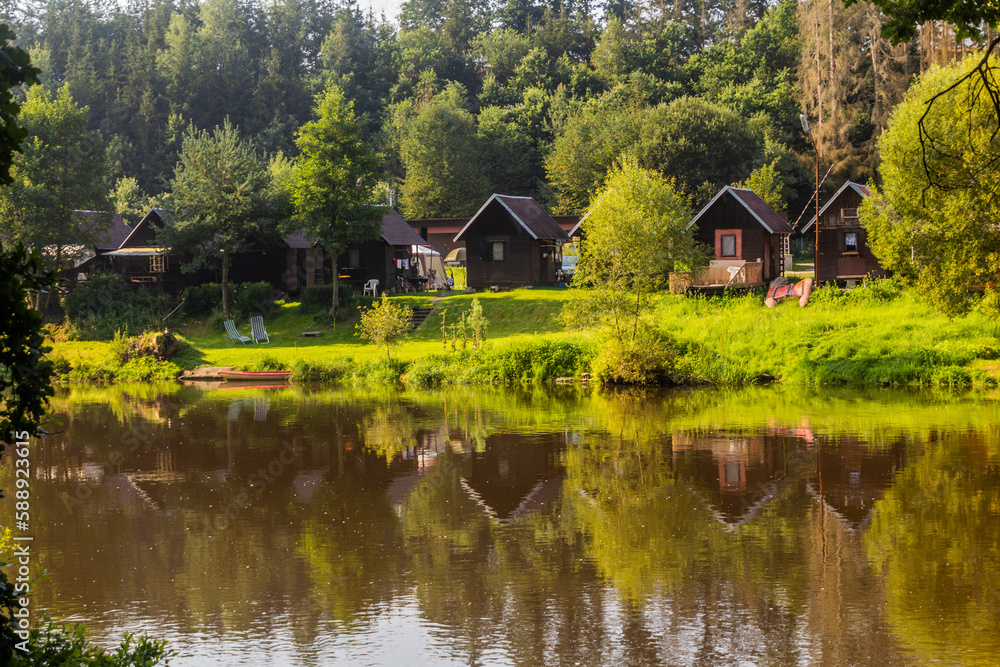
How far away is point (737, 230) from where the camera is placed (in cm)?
4981

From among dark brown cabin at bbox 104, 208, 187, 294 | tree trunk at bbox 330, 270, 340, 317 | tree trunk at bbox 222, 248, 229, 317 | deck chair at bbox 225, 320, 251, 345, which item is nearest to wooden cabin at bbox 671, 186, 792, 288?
tree trunk at bbox 330, 270, 340, 317

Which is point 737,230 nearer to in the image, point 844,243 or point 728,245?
point 728,245

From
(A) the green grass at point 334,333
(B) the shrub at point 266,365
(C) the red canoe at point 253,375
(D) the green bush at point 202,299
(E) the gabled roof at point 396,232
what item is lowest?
(C) the red canoe at point 253,375

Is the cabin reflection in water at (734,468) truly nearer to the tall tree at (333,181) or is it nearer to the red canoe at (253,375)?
the red canoe at (253,375)

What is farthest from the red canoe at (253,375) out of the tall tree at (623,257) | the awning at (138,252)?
the awning at (138,252)

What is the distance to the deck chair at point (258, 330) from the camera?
156 feet

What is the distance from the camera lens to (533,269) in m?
55.2

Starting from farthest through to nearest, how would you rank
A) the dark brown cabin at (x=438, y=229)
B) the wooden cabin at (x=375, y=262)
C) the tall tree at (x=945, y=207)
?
1. the dark brown cabin at (x=438, y=229)
2. the wooden cabin at (x=375, y=262)
3. the tall tree at (x=945, y=207)

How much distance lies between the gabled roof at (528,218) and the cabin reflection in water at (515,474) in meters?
30.8

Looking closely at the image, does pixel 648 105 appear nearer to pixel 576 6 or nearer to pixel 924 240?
pixel 576 6

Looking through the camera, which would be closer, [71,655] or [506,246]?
[71,655]

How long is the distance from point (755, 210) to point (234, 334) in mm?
28307

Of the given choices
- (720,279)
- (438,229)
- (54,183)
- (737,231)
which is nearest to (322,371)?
(720,279)

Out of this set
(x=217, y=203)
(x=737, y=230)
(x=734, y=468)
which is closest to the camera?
(x=734, y=468)
